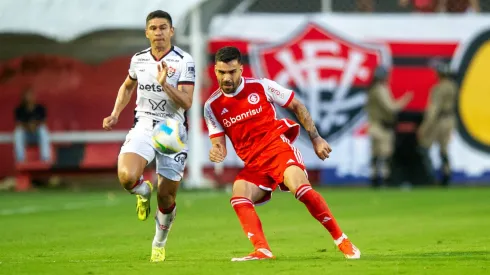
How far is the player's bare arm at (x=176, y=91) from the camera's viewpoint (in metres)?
11.1

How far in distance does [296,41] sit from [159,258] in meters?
15.4

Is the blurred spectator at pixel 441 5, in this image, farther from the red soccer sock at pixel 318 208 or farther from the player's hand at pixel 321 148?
the red soccer sock at pixel 318 208

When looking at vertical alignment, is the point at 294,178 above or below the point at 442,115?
above

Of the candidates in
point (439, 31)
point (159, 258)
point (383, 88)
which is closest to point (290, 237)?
point (159, 258)

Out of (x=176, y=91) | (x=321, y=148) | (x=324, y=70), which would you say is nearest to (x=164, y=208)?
(x=176, y=91)

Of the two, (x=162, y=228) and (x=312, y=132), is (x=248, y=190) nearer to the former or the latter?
(x=312, y=132)

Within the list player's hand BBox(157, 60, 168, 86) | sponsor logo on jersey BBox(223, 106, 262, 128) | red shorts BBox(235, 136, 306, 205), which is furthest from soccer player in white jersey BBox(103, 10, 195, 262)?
red shorts BBox(235, 136, 306, 205)

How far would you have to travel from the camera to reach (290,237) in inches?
587

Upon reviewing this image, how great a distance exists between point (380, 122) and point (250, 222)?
1489 centimetres

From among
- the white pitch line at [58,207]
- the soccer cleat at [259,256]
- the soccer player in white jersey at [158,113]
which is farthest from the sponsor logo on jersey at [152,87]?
the white pitch line at [58,207]

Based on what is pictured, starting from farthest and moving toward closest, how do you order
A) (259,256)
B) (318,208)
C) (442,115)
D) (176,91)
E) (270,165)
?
(442,115), (270,165), (176,91), (318,208), (259,256)

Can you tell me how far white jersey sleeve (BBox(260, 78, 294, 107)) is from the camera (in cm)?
1165

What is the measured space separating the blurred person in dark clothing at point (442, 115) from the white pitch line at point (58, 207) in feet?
23.3

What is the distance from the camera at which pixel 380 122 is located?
2575 centimetres
